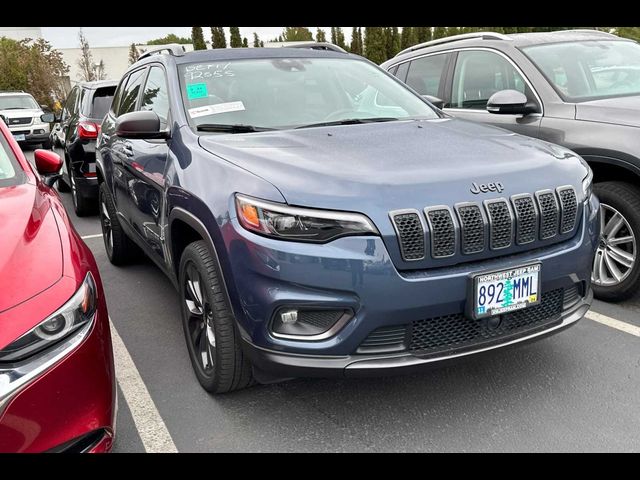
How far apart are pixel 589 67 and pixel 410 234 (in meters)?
3.11

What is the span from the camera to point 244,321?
8.30 feet

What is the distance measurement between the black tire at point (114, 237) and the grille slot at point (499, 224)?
3.37 metres

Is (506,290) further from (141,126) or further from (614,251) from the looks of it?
(141,126)

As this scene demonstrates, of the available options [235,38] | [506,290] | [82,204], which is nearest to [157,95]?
[506,290]

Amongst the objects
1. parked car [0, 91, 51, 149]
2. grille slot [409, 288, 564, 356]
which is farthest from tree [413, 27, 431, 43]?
grille slot [409, 288, 564, 356]

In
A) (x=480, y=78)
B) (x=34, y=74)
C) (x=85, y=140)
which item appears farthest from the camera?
(x=34, y=74)

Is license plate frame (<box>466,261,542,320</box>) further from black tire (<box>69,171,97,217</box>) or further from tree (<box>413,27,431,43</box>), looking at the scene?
tree (<box>413,27,431,43</box>)

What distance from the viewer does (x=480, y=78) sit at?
5.08 metres

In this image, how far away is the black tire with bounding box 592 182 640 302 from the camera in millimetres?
3818

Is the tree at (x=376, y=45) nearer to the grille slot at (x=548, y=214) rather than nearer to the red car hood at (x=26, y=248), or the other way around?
the grille slot at (x=548, y=214)

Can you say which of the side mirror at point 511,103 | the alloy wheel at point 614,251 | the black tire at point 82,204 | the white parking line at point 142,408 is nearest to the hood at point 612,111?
the side mirror at point 511,103
